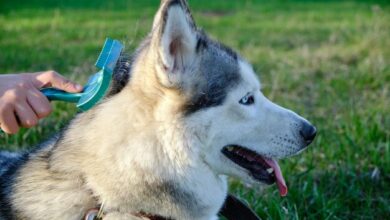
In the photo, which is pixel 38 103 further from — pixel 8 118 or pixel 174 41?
pixel 174 41

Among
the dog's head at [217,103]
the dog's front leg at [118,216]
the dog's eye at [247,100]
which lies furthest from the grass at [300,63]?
the dog's front leg at [118,216]

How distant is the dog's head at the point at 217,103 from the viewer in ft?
8.20

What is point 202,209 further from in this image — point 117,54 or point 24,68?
point 24,68

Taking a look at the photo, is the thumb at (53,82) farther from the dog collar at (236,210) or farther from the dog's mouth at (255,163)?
the dog collar at (236,210)

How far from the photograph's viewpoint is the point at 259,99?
2791 millimetres

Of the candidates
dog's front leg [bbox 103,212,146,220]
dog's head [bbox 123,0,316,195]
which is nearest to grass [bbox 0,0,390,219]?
dog's head [bbox 123,0,316,195]

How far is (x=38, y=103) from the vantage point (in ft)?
8.63

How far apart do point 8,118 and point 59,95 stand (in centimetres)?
24

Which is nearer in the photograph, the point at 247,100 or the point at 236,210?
the point at 247,100

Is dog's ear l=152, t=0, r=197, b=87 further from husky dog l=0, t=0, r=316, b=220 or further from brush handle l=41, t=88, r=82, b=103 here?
brush handle l=41, t=88, r=82, b=103

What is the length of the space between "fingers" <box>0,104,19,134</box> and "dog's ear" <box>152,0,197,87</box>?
2.20 feet

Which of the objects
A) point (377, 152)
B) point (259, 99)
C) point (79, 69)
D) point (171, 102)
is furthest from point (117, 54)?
point (79, 69)

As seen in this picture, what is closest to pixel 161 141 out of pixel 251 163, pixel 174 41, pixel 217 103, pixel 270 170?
pixel 217 103

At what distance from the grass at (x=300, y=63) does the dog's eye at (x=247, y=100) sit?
2.29ft
